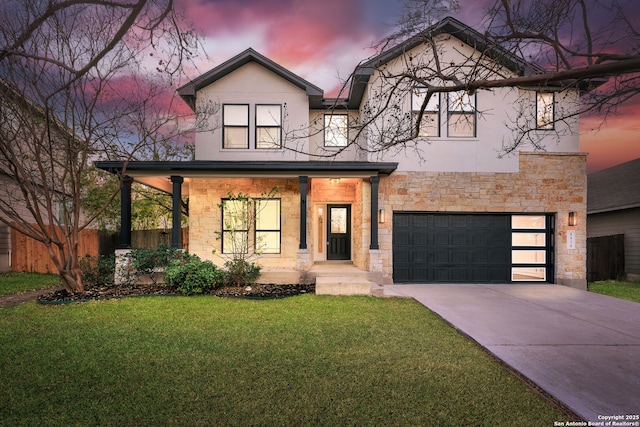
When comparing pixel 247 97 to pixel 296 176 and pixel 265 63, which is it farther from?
pixel 296 176

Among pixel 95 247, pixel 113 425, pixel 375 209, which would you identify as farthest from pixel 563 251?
pixel 95 247

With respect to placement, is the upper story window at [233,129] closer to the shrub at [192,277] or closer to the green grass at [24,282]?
the shrub at [192,277]

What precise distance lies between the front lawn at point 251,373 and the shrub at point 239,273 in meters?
2.74

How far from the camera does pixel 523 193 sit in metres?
10.4

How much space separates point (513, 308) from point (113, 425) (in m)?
7.21

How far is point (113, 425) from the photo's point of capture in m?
2.70

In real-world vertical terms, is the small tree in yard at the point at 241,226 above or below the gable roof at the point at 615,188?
below

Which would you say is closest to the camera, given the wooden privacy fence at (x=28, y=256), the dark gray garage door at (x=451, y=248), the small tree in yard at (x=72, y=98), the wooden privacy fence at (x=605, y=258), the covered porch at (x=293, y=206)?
the small tree in yard at (x=72, y=98)

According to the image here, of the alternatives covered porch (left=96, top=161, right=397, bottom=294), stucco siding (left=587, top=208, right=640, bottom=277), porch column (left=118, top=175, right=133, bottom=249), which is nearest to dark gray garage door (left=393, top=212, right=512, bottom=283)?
covered porch (left=96, top=161, right=397, bottom=294)

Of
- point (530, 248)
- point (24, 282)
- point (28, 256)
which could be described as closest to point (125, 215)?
point (24, 282)

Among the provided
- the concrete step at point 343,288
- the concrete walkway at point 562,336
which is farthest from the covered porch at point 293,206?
the concrete walkway at point 562,336

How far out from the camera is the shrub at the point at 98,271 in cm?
911

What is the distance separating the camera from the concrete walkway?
333 centimetres

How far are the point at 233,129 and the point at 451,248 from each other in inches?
317
